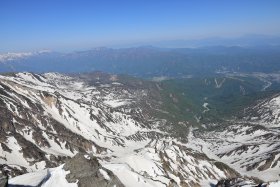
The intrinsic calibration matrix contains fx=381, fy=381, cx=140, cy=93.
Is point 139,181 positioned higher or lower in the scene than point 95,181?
lower

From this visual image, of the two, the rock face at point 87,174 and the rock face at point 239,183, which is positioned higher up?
the rock face at point 87,174

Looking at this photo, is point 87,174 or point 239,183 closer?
point 87,174

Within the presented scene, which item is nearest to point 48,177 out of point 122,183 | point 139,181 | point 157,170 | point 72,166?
point 72,166

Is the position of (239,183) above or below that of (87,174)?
below

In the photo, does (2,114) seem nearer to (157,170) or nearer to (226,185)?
(157,170)

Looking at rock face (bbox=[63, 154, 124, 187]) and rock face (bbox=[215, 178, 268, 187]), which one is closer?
rock face (bbox=[63, 154, 124, 187])

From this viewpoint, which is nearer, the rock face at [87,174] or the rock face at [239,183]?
the rock face at [87,174]

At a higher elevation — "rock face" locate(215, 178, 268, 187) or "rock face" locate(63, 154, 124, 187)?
"rock face" locate(63, 154, 124, 187)

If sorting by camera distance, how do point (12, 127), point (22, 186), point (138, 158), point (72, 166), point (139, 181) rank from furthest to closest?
1. point (12, 127)
2. point (138, 158)
3. point (139, 181)
4. point (72, 166)
5. point (22, 186)
